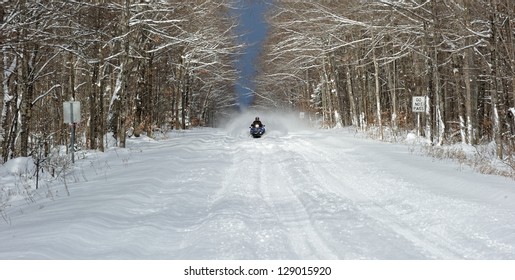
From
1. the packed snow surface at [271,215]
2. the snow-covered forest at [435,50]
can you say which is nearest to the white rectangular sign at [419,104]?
the snow-covered forest at [435,50]

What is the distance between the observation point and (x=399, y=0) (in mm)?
17625

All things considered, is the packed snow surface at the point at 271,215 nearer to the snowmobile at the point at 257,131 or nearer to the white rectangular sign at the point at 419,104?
the white rectangular sign at the point at 419,104

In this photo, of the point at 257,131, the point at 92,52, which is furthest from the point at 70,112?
the point at 257,131

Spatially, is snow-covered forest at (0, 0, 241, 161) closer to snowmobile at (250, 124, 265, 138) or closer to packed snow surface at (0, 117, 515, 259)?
packed snow surface at (0, 117, 515, 259)

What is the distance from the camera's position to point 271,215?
23.5 ft

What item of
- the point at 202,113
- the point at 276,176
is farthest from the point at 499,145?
the point at 202,113

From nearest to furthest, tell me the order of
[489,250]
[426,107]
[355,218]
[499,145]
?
[489,250]
[355,218]
[499,145]
[426,107]

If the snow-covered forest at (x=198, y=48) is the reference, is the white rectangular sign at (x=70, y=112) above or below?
below

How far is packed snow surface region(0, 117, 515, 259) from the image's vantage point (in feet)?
17.7

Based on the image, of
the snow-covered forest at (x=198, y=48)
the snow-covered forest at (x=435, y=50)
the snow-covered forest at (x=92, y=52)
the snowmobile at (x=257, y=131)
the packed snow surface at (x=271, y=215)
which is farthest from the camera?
the snowmobile at (x=257, y=131)

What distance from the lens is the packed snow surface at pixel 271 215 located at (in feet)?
17.7

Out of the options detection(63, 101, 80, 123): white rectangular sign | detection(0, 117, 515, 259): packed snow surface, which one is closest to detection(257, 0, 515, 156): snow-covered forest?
detection(0, 117, 515, 259): packed snow surface

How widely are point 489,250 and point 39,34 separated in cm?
992

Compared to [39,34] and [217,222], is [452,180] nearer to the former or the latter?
[217,222]
